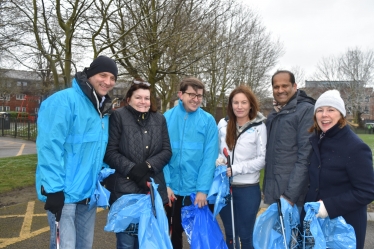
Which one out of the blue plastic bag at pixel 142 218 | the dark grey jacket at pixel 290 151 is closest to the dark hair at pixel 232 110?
the dark grey jacket at pixel 290 151

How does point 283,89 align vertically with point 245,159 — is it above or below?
above

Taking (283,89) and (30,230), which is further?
(30,230)

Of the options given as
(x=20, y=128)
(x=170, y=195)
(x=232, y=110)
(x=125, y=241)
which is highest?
(x=232, y=110)

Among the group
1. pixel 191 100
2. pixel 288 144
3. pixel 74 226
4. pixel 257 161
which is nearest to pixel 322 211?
pixel 288 144

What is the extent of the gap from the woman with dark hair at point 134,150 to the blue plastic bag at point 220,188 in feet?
1.92

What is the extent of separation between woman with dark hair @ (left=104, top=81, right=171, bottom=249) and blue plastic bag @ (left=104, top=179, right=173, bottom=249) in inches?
4.1

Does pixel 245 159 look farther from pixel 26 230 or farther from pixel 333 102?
pixel 26 230

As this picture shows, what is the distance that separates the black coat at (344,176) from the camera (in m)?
2.30

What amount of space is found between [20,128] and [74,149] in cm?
2339

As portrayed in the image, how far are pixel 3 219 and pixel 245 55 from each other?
18111 millimetres

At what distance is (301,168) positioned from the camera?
280 centimetres

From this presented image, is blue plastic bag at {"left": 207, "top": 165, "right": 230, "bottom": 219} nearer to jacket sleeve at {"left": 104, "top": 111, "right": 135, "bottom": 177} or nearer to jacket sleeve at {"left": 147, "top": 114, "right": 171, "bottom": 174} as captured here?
jacket sleeve at {"left": 147, "top": 114, "right": 171, "bottom": 174}

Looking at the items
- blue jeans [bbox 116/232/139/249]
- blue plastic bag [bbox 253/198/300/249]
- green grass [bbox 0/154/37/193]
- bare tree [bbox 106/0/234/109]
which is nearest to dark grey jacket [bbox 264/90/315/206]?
blue plastic bag [bbox 253/198/300/249]

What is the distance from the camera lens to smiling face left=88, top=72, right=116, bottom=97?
2.78 metres
